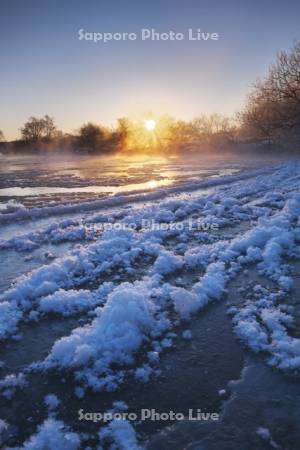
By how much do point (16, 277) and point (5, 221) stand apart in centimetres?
489

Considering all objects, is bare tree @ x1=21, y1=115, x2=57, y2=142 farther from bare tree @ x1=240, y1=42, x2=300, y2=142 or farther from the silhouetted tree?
bare tree @ x1=240, y1=42, x2=300, y2=142

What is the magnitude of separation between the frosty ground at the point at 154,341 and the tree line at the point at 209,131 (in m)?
25.9

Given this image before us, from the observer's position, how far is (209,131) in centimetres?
8331

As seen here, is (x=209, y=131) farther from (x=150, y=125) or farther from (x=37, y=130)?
(x=37, y=130)

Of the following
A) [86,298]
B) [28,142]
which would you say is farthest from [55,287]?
[28,142]

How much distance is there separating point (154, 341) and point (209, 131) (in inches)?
3333

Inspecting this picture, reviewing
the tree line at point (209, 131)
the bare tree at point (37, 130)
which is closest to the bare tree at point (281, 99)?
the tree line at point (209, 131)

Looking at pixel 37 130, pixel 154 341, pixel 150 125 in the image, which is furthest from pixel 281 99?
pixel 37 130

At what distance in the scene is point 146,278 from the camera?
5.41m

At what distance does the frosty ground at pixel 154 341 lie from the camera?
2.79m

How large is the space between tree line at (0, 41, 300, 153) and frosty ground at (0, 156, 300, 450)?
25.9m

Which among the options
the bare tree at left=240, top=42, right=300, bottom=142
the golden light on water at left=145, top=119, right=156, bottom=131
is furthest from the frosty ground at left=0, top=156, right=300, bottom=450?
the golden light on water at left=145, top=119, right=156, bottom=131

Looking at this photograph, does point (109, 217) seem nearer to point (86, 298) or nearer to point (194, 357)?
point (86, 298)

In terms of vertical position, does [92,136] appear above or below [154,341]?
above
